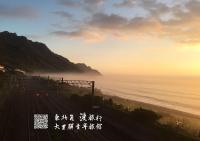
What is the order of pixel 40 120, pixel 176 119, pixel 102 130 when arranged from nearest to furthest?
pixel 40 120 → pixel 102 130 → pixel 176 119

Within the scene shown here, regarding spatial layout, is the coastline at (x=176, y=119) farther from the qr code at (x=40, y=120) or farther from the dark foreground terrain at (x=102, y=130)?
the qr code at (x=40, y=120)

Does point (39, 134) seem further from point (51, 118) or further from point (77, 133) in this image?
point (51, 118)

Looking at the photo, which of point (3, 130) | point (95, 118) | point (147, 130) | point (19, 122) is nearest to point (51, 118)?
point (19, 122)

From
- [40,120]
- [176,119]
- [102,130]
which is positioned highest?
[40,120]

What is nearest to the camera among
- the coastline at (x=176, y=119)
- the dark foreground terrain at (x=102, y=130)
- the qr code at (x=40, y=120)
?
the qr code at (x=40, y=120)

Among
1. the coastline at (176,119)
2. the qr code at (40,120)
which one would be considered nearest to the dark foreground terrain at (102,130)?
the coastline at (176,119)

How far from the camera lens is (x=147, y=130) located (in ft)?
106

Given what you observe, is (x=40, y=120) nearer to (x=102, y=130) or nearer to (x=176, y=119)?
(x=102, y=130)

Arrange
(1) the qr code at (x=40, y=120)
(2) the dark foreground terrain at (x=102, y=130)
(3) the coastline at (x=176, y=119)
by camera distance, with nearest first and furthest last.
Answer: (1) the qr code at (x=40, y=120) < (2) the dark foreground terrain at (x=102, y=130) < (3) the coastline at (x=176, y=119)

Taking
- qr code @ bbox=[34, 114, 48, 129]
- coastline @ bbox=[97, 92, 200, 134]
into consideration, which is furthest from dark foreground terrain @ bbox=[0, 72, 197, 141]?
qr code @ bbox=[34, 114, 48, 129]

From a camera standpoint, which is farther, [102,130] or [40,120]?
[102,130]

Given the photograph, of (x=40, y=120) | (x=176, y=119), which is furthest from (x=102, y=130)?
(x=176, y=119)

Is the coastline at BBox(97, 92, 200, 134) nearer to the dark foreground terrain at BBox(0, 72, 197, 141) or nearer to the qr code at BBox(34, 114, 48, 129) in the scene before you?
the dark foreground terrain at BBox(0, 72, 197, 141)

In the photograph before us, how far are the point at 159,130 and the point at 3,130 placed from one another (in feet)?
46.1
